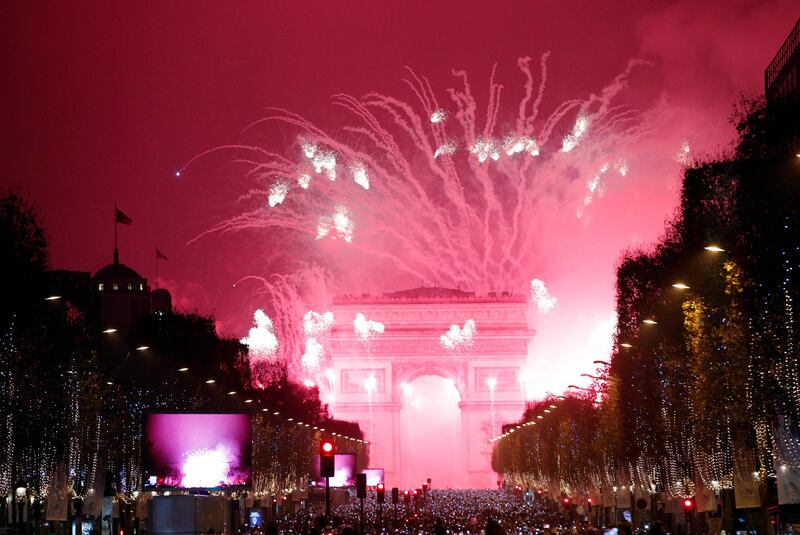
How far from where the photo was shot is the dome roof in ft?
536

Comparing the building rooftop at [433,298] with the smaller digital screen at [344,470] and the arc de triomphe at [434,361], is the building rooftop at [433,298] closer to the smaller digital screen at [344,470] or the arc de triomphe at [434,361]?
the arc de triomphe at [434,361]

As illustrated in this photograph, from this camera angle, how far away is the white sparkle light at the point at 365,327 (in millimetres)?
175125

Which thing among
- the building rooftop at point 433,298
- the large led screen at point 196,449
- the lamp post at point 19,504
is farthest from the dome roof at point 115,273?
the large led screen at point 196,449

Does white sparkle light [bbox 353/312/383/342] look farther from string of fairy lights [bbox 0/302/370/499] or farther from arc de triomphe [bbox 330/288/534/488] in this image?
string of fairy lights [bbox 0/302/370/499]

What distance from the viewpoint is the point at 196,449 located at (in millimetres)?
48750

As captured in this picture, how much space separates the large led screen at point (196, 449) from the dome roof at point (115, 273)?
4560 inches

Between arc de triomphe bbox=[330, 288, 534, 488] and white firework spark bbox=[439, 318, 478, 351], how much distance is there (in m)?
1.45

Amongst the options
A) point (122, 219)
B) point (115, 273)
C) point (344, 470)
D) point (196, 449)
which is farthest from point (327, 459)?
point (115, 273)

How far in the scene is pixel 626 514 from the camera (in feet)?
250

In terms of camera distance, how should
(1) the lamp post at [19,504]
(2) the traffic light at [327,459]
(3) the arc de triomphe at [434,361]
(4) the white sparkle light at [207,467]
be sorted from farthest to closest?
(3) the arc de triomphe at [434,361] → (1) the lamp post at [19,504] → (4) the white sparkle light at [207,467] → (2) the traffic light at [327,459]

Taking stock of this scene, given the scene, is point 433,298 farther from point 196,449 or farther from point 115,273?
point 196,449

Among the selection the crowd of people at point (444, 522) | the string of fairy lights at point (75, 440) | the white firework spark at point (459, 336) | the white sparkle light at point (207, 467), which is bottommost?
the crowd of people at point (444, 522)

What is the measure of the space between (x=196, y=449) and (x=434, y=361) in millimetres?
133408

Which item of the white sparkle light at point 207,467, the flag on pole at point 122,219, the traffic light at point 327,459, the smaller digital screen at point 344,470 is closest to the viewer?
the traffic light at point 327,459
